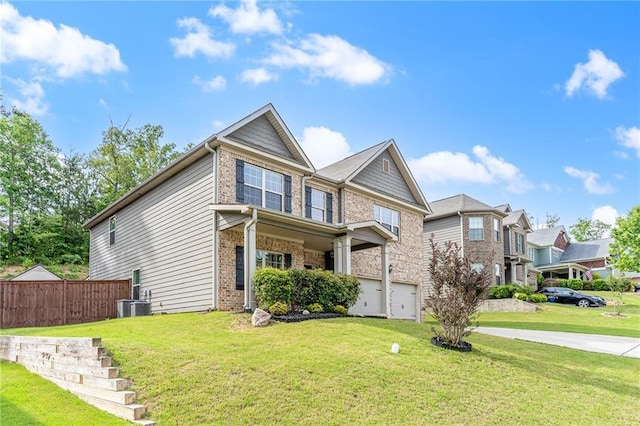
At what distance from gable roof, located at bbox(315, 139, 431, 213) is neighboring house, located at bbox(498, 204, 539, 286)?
12.7 meters

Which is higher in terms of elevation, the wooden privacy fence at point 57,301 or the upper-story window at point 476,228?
the upper-story window at point 476,228

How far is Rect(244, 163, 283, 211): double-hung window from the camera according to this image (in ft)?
50.4

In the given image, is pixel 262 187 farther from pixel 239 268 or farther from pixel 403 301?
pixel 403 301

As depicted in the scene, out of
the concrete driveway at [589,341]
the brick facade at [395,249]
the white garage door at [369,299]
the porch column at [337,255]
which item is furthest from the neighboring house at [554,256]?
the porch column at [337,255]

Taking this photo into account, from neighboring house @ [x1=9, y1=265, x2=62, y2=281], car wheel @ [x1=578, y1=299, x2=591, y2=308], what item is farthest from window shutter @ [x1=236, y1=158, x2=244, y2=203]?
car wheel @ [x1=578, y1=299, x2=591, y2=308]

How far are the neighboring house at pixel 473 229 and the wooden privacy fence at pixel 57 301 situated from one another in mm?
18612

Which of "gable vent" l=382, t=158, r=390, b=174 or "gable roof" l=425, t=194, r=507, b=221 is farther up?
"gable vent" l=382, t=158, r=390, b=174

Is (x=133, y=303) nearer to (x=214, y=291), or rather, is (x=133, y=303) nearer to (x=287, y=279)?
(x=214, y=291)

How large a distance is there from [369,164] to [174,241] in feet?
29.4

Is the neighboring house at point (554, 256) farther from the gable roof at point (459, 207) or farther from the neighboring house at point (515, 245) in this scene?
the gable roof at point (459, 207)

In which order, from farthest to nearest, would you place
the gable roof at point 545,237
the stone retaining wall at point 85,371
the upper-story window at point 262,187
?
the gable roof at point 545,237 < the upper-story window at point 262,187 < the stone retaining wall at point 85,371

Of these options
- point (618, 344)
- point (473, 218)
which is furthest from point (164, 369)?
point (473, 218)

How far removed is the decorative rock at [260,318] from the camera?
11.5 meters

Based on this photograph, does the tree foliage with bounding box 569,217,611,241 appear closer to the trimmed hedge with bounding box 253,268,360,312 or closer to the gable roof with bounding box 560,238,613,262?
the gable roof with bounding box 560,238,613,262
